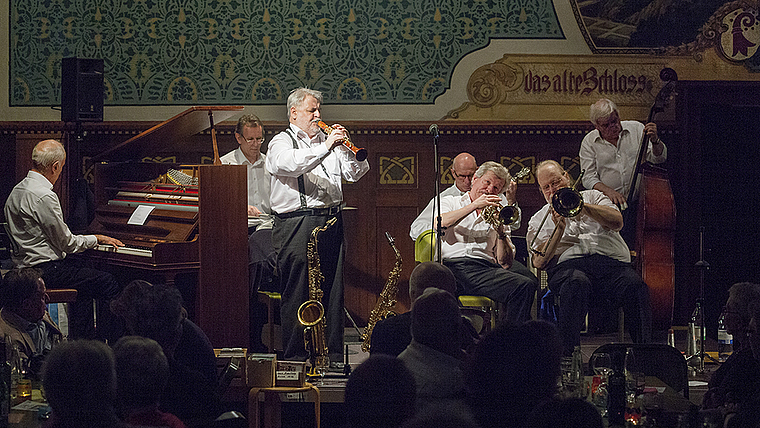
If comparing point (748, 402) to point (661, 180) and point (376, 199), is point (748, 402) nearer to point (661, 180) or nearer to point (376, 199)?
point (661, 180)

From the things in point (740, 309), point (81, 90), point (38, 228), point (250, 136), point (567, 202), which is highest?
A: point (81, 90)

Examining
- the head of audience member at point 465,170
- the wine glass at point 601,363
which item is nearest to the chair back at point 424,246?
the head of audience member at point 465,170

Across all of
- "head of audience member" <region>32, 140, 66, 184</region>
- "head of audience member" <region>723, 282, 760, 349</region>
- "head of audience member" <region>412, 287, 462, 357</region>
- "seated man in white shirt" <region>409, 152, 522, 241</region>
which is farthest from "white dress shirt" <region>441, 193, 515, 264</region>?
"head of audience member" <region>412, 287, 462, 357</region>

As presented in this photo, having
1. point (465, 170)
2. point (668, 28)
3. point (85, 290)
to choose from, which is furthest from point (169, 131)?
point (668, 28)

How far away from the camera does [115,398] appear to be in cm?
269

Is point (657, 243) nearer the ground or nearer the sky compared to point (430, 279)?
nearer the sky

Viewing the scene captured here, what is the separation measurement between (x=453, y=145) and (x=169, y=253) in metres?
2.69

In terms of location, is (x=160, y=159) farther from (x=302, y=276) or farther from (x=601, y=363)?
(x=601, y=363)

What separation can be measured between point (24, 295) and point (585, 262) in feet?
10.4

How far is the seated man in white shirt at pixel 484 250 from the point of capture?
5.52 metres

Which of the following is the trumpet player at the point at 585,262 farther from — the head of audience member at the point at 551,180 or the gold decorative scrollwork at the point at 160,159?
the gold decorative scrollwork at the point at 160,159

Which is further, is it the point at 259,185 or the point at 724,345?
the point at 259,185

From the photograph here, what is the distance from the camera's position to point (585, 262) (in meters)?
5.56

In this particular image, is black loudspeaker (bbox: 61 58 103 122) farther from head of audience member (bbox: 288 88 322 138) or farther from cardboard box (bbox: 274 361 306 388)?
cardboard box (bbox: 274 361 306 388)
